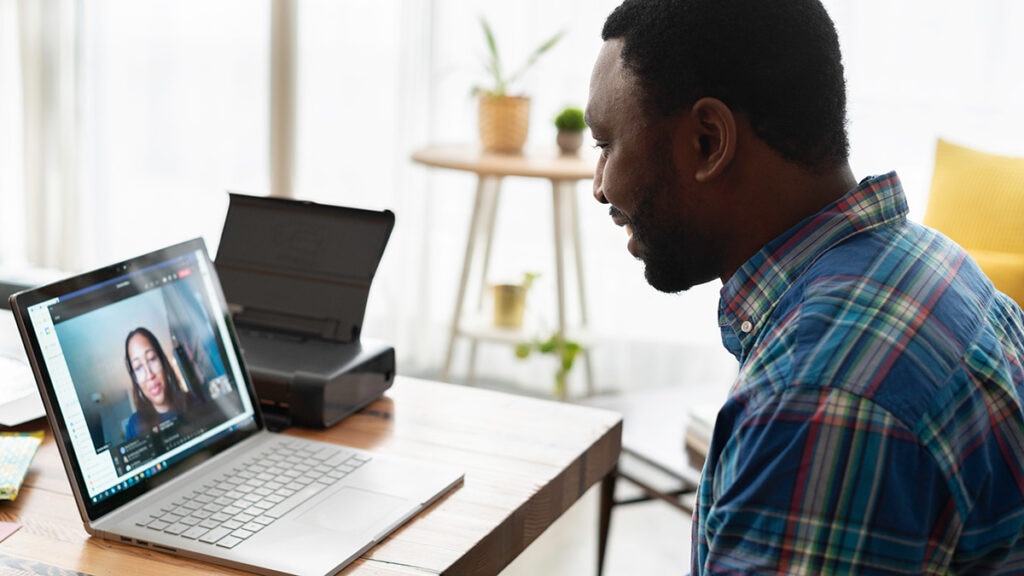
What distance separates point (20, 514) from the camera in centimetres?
109

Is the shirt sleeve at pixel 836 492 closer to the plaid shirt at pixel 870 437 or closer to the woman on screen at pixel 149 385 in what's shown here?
the plaid shirt at pixel 870 437

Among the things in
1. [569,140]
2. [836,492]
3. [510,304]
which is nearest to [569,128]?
[569,140]

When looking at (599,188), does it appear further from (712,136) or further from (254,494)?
(254,494)

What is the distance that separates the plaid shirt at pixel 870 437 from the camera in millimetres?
786

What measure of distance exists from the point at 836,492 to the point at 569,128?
7.34 feet

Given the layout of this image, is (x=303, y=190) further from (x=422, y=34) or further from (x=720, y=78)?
(x=720, y=78)

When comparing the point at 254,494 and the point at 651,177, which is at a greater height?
the point at 651,177

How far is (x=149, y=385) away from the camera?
1157mm

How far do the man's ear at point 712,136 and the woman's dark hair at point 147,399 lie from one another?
588mm

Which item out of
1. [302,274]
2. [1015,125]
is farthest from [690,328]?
[302,274]

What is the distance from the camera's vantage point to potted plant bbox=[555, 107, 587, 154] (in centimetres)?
295

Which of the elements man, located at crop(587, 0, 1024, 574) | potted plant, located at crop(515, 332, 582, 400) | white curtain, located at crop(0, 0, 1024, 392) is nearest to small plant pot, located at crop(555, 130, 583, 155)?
white curtain, located at crop(0, 0, 1024, 392)

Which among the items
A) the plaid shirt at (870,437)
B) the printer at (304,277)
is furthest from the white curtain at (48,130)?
the plaid shirt at (870,437)

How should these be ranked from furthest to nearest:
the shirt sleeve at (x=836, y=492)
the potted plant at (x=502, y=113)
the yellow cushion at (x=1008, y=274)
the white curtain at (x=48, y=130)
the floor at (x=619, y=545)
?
the white curtain at (x=48, y=130), the potted plant at (x=502, y=113), the floor at (x=619, y=545), the yellow cushion at (x=1008, y=274), the shirt sleeve at (x=836, y=492)
